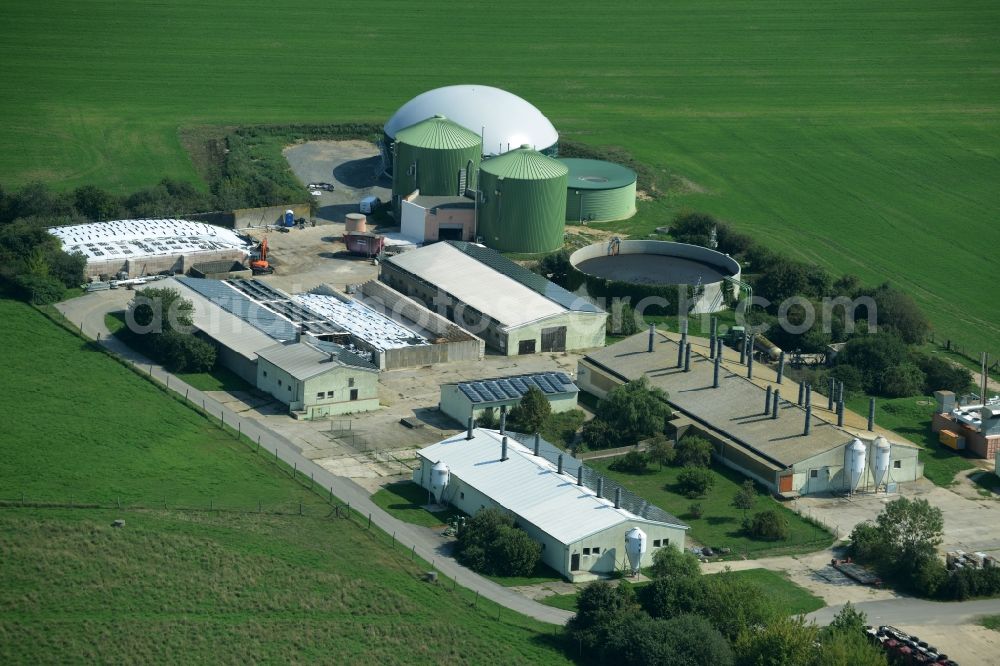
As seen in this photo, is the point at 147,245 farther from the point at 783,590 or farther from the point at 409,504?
the point at 783,590

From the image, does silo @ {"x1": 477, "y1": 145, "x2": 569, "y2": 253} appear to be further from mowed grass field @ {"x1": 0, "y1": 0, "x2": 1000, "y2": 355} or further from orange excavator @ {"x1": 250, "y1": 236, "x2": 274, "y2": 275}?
orange excavator @ {"x1": 250, "y1": 236, "x2": 274, "y2": 275}

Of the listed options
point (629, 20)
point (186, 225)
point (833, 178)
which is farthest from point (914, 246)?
point (629, 20)

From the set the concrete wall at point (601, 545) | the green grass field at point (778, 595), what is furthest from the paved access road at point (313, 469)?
the concrete wall at point (601, 545)

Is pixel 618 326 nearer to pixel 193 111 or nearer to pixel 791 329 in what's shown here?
pixel 791 329

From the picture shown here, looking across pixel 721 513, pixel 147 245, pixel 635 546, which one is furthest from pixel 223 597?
pixel 147 245

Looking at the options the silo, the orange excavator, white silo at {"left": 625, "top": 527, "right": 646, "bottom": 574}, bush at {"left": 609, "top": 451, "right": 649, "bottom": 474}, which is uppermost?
the silo

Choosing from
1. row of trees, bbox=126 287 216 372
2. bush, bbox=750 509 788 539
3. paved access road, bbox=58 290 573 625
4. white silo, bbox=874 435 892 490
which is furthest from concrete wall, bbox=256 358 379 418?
white silo, bbox=874 435 892 490

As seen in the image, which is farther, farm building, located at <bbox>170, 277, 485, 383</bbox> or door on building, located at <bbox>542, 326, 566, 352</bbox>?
door on building, located at <bbox>542, 326, 566, 352</bbox>
